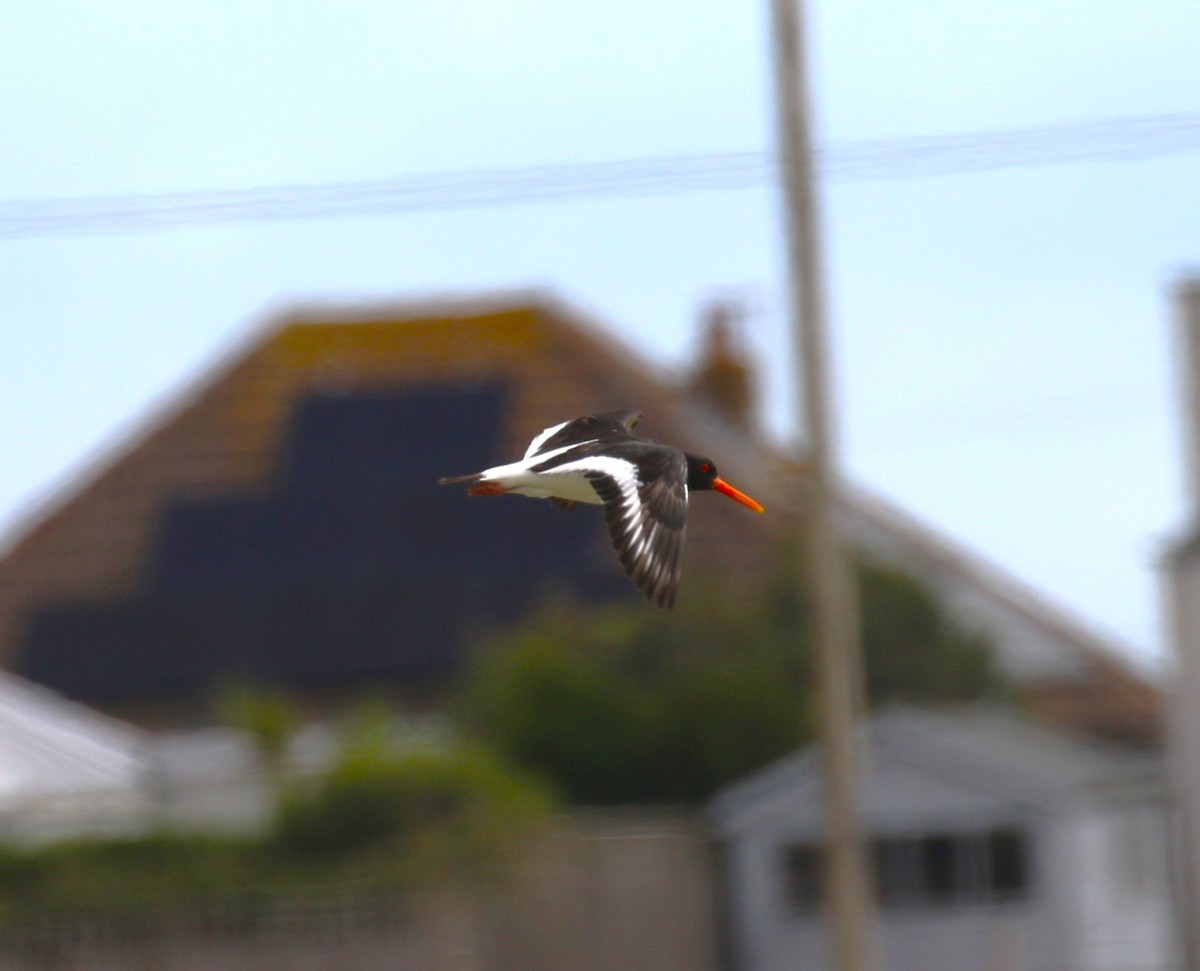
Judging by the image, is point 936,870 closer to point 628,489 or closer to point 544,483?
point 544,483

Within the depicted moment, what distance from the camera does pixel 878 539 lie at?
920 inches

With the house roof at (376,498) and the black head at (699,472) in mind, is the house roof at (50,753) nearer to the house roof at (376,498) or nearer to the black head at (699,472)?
the house roof at (376,498)

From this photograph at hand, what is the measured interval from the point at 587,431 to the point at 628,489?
1191mm

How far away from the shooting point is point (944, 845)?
595 inches

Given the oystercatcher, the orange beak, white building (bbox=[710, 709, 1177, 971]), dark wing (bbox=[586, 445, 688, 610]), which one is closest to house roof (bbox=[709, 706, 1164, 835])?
white building (bbox=[710, 709, 1177, 971])

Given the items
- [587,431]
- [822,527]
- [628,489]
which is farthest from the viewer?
[822,527]

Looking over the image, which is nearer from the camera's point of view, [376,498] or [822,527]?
[822,527]

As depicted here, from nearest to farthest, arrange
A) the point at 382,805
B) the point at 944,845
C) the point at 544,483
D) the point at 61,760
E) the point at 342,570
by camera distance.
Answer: the point at 544,483 → the point at 382,805 → the point at 944,845 → the point at 61,760 → the point at 342,570

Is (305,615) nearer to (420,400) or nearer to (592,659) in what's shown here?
(420,400)

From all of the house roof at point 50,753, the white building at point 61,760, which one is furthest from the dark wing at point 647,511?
the house roof at point 50,753

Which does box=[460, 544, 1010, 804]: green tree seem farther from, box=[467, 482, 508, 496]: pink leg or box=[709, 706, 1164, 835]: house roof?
box=[467, 482, 508, 496]: pink leg

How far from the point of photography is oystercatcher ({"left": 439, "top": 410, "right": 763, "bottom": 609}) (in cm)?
493

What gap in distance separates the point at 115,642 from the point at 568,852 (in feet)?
37.2

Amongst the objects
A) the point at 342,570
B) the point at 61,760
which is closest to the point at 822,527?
the point at 61,760
